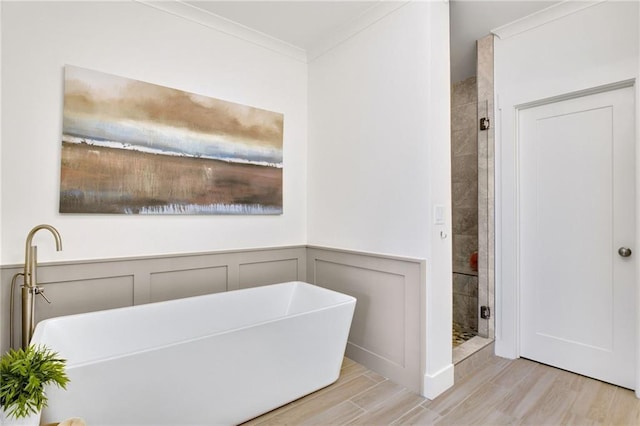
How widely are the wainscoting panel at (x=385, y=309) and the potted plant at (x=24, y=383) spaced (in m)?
1.83

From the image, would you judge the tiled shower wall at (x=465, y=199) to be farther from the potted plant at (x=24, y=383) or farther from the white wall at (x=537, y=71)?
the potted plant at (x=24, y=383)

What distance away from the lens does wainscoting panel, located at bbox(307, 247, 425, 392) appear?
2133 mm

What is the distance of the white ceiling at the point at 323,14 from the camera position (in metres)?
2.32

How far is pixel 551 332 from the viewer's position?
248cm

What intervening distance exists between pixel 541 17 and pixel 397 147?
1493 millimetres

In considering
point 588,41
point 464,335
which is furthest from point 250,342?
point 588,41

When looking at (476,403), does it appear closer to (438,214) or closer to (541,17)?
(438,214)

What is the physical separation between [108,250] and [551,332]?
3.24 meters

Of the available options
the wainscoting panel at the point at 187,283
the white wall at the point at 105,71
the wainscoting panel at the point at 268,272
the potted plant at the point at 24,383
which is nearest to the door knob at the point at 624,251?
the wainscoting panel at the point at 268,272

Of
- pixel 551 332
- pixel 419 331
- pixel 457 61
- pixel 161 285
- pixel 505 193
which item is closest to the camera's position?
pixel 419 331

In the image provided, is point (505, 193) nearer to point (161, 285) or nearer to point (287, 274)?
point (287, 274)

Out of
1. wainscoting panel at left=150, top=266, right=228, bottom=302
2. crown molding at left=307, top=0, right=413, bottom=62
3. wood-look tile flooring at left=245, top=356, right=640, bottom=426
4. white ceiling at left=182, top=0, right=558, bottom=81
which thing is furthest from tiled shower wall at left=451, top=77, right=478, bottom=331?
wainscoting panel at left=150, top=266, right=228, bottom=302

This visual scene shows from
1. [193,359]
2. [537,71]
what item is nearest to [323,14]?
[537,71]

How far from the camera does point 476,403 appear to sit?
78.6 inches
